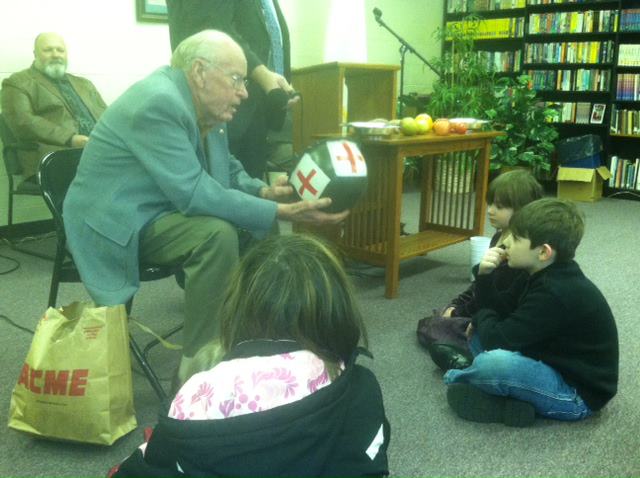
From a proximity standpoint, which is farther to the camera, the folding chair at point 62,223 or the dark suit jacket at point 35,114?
the dark suit jacket at point 35,114

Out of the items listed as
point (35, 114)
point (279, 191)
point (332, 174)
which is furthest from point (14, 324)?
point (35, 114)

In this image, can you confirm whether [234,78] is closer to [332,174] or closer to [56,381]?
[332,174]

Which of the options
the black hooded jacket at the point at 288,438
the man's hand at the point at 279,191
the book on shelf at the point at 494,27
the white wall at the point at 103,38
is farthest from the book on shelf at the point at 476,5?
the black hooded jacket at the point at 288,438

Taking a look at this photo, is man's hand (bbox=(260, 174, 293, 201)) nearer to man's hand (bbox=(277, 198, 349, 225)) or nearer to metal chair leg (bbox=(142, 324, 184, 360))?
man's hand (bbox=(277, 198, 349, 225))

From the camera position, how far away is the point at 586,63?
5707 mm

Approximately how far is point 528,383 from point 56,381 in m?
1.13

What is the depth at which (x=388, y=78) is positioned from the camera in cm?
314

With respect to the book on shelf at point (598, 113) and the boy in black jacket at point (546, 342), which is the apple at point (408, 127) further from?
the book on shelf at point (598, 113)

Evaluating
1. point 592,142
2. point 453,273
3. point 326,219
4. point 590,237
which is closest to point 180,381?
point 326,219

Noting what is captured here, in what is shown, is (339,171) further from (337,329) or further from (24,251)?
(24,251)

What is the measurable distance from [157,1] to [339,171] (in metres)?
2.92

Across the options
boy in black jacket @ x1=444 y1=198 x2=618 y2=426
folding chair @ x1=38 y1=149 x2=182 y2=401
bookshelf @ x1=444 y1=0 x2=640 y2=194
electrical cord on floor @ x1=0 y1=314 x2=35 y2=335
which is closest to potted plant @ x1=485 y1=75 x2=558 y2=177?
bookshelf @ x1=444 y1=0 x2=640 y2=194

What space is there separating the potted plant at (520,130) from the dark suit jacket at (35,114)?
11.0ft

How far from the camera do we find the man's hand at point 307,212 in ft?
6.04
